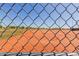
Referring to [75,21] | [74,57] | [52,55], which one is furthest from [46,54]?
[75,21]

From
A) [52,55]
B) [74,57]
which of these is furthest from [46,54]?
[74,57]

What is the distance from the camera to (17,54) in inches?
→ 113

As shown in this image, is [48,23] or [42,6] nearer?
Result: [42,6]

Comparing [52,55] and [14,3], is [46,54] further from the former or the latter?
[14,3]

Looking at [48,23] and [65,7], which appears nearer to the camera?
[65,7]

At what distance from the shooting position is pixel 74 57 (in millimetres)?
2750

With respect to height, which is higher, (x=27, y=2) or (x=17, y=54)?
(x=27, y=2)

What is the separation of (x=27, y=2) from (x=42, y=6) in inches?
7.6

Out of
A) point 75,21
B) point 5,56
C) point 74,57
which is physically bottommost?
point 74,57

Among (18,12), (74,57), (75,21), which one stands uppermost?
(18,12)

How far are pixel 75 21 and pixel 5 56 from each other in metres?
0.85

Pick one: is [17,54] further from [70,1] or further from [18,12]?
[70,1]

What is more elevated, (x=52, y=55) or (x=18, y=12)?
(x=18, y=12)

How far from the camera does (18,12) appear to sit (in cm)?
294
